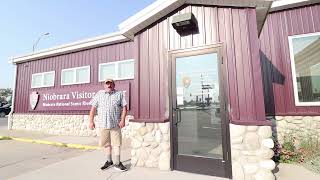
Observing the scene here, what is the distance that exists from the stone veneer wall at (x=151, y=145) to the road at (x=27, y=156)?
251 cm

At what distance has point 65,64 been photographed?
11.8 m

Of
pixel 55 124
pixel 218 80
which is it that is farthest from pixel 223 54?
pixel 55 124

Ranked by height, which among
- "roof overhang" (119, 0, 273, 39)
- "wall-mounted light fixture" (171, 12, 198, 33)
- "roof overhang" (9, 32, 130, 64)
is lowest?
"wall-mounted light fixture" (171, 12, 198, 33)

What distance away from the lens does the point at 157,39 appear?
5.66 meters

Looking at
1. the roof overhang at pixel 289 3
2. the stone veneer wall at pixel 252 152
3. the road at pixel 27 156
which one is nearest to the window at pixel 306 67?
the roof overhang at pixel 289 3

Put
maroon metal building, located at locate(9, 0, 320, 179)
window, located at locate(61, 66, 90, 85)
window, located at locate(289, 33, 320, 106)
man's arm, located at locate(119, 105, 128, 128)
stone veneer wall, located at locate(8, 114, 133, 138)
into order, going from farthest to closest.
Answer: window, located at locate(61, 66, 90, 85)
stone veneer wall, located at locate(8, 114, 133, 138)
window, located at locate(289, 33, 320, 106)
man's arm, located at locate(119, 105, 128, 128)
maroon metal building, located at locate(9, 0, 320, 179)

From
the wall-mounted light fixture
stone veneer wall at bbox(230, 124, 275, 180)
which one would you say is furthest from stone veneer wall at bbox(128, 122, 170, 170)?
the wall-mounted light fixture

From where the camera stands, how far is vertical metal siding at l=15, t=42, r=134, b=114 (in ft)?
33.3

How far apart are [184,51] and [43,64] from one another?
32.9 feet

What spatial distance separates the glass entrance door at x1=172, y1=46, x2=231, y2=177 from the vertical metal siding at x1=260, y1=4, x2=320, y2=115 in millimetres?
3166

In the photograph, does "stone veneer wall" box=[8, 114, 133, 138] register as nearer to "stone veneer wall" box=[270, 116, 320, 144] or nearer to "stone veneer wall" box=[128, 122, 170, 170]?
"stone veneer wall" box=[128, 122, 170, 170]

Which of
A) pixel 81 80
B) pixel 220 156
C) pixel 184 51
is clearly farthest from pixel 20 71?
pixel 220 156

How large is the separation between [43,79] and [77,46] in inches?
123

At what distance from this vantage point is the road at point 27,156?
5676 millimetres
